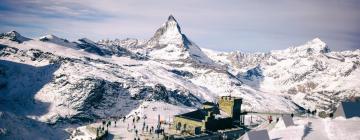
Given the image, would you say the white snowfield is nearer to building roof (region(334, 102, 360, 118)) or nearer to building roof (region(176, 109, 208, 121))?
building roof (region(334, 102, 360, 118))

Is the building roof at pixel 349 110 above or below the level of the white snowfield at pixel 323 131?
above

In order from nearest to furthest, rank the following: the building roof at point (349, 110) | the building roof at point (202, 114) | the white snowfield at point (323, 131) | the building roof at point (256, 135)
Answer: the building roof at point (256, 135) < the white snowfield at point (323, 131) < the building roof at point (349, 110) < the building roof at point (202, 114)

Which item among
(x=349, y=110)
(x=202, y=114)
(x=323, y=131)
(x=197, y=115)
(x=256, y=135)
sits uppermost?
(x=349, y=110)

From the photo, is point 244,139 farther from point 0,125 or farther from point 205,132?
point 0,125

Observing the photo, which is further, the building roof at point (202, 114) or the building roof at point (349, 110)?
the building roof at point (202, 114)

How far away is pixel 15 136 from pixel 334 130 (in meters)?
97.8

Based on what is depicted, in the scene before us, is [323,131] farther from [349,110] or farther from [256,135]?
[256,135]

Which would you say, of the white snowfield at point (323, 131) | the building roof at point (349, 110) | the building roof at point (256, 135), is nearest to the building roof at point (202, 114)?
the white snowfield at point (323, 131)

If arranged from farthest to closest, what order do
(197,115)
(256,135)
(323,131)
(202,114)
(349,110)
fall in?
1. (202,114)
2. (197,115)
3. (349,110)
4. (323,131)
5. (256,135)

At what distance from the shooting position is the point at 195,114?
393 feet

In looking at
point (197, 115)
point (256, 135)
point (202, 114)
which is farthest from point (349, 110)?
point (202, 114)

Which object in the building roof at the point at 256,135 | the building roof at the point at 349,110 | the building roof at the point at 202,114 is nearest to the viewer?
the building roof at the point at 256,135

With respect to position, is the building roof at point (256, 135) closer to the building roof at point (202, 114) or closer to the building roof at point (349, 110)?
the building roof at point (349, 110)

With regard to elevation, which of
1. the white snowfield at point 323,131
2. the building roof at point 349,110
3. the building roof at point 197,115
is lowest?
the building roof at point 197,115
